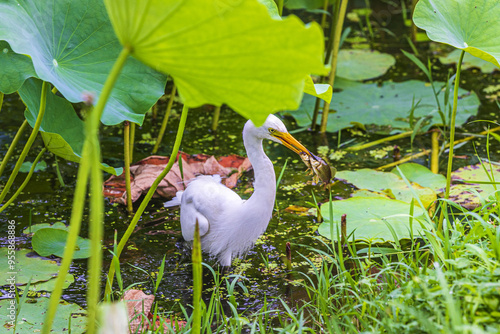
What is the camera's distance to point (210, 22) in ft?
4.62

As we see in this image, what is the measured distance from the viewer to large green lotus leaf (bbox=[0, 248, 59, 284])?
246cm

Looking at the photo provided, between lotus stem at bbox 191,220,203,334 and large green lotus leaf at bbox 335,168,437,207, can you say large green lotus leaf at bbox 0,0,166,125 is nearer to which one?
lotus stem at bbox 191,220,203,334

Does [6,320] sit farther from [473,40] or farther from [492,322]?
[473,40]

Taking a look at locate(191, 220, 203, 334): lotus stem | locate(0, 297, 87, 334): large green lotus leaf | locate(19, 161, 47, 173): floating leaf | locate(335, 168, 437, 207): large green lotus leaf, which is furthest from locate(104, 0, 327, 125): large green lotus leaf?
locate(19, 161, 47, 173): floating leaf

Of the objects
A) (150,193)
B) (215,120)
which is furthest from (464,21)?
(215,120)

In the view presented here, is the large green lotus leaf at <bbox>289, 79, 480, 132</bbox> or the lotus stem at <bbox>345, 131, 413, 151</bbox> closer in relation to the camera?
the lotus stem at <bbox>345, 131, 413, 151</bbox>

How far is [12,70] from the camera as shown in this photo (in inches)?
89.6

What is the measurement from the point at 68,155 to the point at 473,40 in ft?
6.49

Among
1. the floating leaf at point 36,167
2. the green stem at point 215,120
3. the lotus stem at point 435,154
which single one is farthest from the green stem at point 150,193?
the lotus stem at point 435,154

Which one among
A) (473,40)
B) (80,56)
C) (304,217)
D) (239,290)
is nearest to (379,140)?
(304,217)

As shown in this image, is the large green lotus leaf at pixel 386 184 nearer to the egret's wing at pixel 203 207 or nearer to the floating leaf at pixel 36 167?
the egret's wing at pixel 203 207

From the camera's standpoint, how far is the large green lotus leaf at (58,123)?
2383mm

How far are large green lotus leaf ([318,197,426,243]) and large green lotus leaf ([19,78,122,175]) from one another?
3.92ft

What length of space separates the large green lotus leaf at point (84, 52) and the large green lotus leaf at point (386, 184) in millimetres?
1462
